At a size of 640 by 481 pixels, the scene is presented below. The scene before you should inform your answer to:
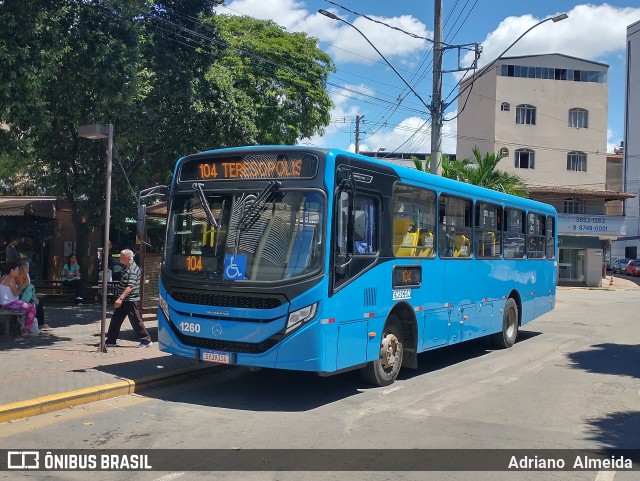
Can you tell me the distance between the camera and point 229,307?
26.8 feet

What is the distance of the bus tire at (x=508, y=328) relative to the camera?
13875 millimetres

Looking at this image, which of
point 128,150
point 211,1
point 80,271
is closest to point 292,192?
point 211,1

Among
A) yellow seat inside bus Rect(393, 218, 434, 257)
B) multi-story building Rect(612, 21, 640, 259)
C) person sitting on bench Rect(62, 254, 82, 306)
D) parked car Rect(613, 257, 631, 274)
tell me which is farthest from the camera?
multi-story building Rect(612, 21, 640, 259)

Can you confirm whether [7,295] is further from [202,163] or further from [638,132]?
[638,132]

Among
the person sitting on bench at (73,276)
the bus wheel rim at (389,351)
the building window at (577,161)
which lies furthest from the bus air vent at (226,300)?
the building window at (577,161)

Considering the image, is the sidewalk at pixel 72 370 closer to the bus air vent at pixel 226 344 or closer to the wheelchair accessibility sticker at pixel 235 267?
the bus air vent at pixel 226 344

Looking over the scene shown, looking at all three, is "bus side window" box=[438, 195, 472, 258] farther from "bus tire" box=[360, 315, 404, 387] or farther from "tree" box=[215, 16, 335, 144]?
"tree" box=[215, 16, 335, 144]

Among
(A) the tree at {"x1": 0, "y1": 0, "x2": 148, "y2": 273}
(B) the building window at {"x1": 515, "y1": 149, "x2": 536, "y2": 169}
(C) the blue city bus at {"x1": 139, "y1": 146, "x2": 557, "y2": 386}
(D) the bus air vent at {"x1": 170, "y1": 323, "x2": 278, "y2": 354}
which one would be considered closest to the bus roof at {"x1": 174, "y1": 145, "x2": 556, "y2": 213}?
(C) the blue city bus at {"x1": 139, "y1": 146, "x2": 557, "y2": 386}

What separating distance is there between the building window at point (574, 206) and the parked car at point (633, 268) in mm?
12808

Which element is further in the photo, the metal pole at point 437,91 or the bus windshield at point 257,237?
the metal pole at point 437,91

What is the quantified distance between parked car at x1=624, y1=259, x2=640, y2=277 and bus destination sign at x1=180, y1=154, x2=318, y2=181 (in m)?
52.7

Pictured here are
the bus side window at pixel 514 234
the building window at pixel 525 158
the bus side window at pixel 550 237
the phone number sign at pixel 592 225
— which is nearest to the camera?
the bus side window at pixel 514 234

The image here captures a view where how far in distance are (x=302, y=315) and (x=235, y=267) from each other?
3.65 feet

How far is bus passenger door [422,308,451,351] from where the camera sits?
401 inches
